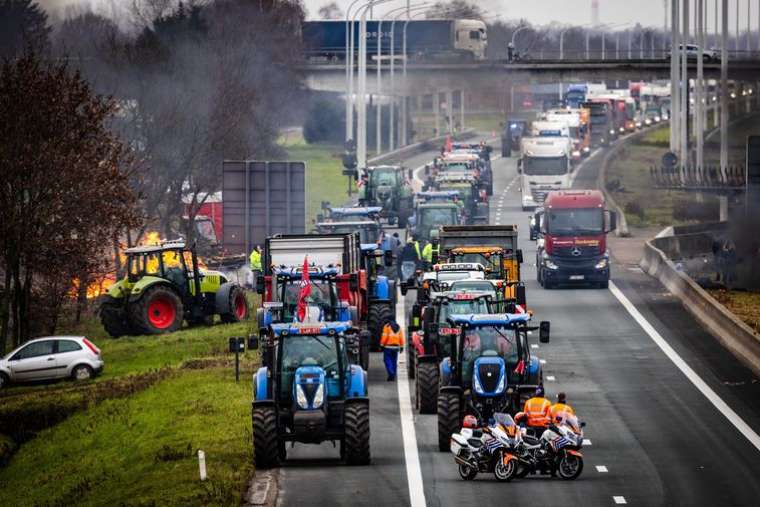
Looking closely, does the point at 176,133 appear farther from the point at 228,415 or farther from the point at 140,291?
the point at 228,415

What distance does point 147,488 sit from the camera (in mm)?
30688

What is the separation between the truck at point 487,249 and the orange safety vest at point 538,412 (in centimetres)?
1599

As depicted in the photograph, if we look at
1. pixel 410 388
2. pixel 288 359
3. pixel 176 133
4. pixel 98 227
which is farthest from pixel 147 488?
pixel 176 133

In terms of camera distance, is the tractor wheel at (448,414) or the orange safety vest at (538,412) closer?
the orange safety vest at (538,412)

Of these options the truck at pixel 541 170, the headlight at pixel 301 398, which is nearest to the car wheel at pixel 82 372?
the headlight at pixel 301 398

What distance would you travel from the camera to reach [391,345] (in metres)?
40.9

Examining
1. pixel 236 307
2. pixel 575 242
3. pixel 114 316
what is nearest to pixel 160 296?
pixel 114 316

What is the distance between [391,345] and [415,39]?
100074mm

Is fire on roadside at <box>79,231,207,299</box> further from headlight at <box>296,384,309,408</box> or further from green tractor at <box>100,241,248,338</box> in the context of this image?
headlight at <box>296,384,309,408</box>

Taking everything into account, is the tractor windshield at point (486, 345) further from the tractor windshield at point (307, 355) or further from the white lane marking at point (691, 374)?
the white lane marking at point (691, 374)

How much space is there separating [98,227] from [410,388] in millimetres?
16901

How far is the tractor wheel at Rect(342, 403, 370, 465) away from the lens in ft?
97.8

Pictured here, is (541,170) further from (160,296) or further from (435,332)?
(435,332)

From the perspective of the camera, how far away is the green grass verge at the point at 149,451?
30.3 meters
